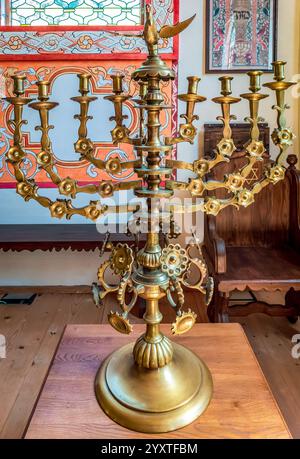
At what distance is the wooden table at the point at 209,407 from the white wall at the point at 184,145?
165cm

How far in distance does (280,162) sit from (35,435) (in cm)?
83

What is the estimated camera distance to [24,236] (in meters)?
2.57

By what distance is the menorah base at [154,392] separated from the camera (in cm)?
91

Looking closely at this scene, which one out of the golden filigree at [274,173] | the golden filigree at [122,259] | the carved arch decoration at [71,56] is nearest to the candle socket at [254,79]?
the golden filigree at [274,173]

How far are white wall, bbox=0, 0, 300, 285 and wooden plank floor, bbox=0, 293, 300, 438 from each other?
7.1 inches

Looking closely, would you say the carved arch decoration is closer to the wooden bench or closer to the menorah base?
the wooden bench

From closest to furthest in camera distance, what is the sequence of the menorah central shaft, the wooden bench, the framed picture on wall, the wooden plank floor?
the menorah central shaft → the wooden plank floor → the wooden bench → the framed picture on wall

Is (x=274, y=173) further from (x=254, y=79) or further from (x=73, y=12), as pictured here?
(x=73, y=12)

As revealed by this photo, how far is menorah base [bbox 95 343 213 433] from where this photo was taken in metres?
0.91

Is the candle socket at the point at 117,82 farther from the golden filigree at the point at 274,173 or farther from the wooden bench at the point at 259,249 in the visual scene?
the wooden bench at the point at 259,249

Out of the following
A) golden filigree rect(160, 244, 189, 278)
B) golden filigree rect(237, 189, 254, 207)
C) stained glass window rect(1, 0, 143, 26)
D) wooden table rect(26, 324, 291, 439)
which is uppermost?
stained glass window rect(1, 0, 143, 26)

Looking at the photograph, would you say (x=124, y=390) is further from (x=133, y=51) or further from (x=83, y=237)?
(x=133, y=51)

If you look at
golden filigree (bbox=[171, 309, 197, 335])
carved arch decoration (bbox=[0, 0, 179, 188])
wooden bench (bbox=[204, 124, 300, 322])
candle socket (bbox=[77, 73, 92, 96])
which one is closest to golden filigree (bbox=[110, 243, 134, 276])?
golden filigree (bbox=[171, 309, 197, 335])

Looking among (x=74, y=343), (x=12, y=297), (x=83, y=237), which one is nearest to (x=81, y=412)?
(x=74, y=343)
